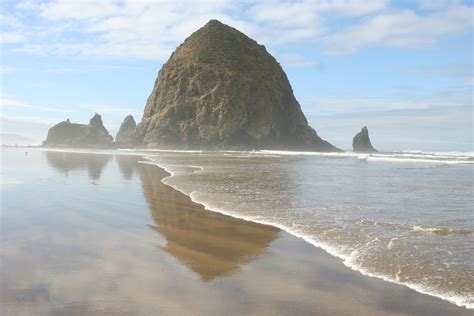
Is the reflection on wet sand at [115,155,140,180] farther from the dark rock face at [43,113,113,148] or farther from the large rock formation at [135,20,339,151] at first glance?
the dark rock face at [43,113,113,148]

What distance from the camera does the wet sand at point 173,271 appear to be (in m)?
4.34

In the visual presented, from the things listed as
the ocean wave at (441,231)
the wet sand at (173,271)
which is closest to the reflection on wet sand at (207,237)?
the wet sand at (173,271)

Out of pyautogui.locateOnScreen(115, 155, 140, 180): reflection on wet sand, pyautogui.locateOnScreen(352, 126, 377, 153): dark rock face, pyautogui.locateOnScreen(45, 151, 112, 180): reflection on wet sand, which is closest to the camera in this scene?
pyautogui.locateOnScreen(115, 155, 140, 180): reflection on wet sand

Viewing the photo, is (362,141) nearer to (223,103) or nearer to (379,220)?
(223,103)

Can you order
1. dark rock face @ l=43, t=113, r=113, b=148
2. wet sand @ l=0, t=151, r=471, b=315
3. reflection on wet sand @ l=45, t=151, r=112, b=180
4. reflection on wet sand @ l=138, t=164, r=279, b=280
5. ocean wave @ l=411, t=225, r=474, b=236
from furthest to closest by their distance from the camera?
dark rock face @ l=43, t=113, r=113, b=148 < reflection on wet sand @ l=45, t=151, r=112, b=180 < ocean wave @ l=411, t=225, r=474, b=236 < reflection on wet sand @ l=138, t=164, r=279, b=280 < wet sand @ l=0, t=151, r=471, b=315

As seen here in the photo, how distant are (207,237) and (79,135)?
363ft

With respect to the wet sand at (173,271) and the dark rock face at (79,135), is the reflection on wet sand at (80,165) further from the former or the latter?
the dark rock face at (79,135)

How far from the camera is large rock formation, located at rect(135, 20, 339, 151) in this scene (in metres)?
79.1

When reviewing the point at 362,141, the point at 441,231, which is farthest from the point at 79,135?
the point at 441,231

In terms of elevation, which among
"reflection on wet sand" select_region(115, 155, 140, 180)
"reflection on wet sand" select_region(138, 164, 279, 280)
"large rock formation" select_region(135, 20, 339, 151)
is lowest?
"reflection on wet sand" select_region(138, 164, 279, 280)

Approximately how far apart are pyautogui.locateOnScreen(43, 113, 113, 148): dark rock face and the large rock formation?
2067 cm

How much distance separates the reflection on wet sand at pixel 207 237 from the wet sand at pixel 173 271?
19 mm

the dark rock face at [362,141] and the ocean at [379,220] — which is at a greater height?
the dark rock face at [362,141]

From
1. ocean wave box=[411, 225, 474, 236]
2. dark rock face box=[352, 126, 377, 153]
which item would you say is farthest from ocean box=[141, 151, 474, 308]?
dark rock face box=[352, 126, 377, 153]
